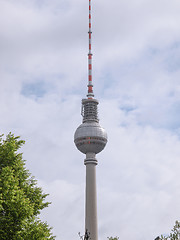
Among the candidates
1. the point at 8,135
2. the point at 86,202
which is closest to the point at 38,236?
the point at 8,135

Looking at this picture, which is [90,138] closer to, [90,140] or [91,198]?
[90,140]

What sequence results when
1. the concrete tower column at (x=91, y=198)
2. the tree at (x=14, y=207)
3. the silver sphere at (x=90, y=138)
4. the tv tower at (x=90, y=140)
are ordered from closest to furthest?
the tree at (x=14, y=207) < the concrete tower column at (x=91, y=198) < the tv tower at (x=90, y=140) < the silver sphere at (x=90, y=138)

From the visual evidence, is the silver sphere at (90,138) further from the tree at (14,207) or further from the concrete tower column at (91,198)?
the tree at (14,207)

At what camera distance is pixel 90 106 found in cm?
15988

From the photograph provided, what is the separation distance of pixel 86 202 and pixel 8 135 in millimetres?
116972

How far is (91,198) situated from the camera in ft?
497

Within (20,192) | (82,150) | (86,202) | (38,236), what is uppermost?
(82,150)

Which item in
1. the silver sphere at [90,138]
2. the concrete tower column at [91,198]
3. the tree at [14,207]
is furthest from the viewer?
the silver sphere at [90,138]

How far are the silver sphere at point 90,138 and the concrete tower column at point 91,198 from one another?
282cm

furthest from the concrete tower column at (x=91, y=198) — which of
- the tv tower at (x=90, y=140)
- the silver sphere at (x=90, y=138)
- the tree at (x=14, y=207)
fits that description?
the tree at (x=14, y=207)

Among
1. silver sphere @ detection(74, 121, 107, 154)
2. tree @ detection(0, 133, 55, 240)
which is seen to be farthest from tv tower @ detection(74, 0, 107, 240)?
tree @ detection(0, 133, 55, 240)

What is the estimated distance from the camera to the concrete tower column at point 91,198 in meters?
146

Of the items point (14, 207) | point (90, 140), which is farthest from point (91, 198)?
point (14, 207)

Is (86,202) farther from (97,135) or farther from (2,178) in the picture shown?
(2,178)
